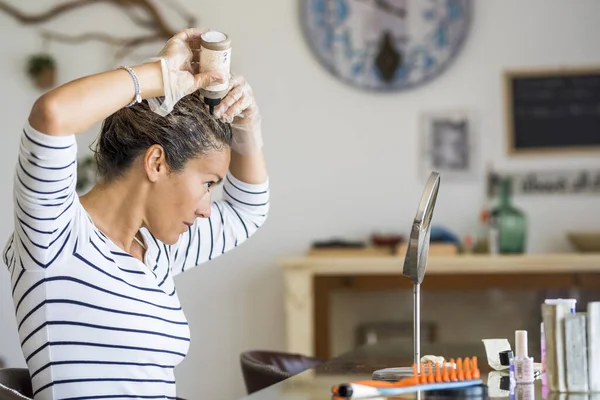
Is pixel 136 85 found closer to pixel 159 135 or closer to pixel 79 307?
pixel 159 135

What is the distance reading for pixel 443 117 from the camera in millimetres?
4559

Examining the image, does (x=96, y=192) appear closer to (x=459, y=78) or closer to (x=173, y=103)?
(x=173, y=103)

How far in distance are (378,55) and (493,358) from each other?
111 inches

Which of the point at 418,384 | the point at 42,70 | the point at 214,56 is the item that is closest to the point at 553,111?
the point at 42,70

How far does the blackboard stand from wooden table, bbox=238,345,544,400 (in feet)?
7.59

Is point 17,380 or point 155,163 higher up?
point 155,163

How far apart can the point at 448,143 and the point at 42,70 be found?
6.66 ft

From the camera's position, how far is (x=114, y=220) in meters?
1.86

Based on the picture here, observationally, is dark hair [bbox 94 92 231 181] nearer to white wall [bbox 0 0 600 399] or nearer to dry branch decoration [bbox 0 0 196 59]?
white wall [bbox 0 0 600 399]

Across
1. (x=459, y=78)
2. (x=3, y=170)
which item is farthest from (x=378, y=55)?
(x=3, y=170)

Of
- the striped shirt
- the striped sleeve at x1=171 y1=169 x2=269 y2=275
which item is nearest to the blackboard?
the striped sleeve at x1=171 y1=169 x2=269 y2=275

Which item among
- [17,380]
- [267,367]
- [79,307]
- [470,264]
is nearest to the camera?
[79,307]

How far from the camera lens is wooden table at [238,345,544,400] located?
62.1 inches

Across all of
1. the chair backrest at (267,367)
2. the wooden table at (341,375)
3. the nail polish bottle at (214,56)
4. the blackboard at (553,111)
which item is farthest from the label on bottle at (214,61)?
the blackboard at (553,111)
